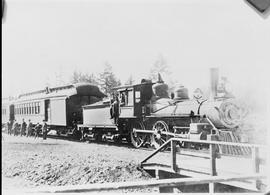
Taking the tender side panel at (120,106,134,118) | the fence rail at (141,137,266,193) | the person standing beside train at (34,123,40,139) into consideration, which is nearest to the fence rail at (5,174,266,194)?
the fence rail at (141,137,266,193)

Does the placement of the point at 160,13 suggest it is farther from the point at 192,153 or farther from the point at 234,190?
the point at 234,190

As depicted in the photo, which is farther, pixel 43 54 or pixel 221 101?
pixel 221 101

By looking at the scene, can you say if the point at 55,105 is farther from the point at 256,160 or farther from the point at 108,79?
the point at 256,160

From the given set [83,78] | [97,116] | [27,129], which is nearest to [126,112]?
[97,116]

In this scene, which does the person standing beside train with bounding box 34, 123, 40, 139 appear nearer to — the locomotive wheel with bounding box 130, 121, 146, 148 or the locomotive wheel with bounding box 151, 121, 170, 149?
the locomotive wheel with bounding box 130, 121, 146, 148

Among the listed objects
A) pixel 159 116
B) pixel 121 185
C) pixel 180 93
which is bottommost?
pixel 121 185

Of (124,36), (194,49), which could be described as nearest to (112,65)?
(124,36)

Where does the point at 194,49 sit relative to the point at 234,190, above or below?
above
